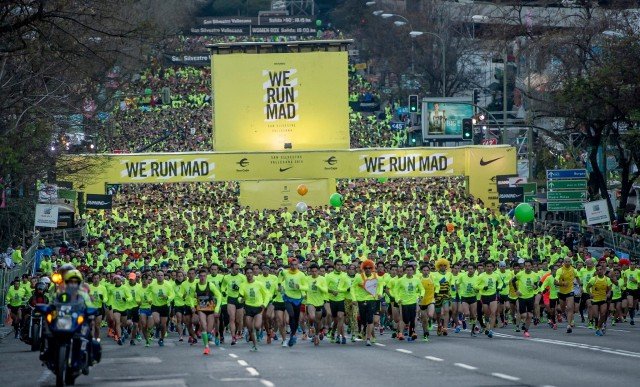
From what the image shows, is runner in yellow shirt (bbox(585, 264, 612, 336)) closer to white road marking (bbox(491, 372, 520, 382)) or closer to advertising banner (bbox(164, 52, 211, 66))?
white road marking (bbox(491, 372, 520, 382))

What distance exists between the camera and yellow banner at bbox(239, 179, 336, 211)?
5991 cm

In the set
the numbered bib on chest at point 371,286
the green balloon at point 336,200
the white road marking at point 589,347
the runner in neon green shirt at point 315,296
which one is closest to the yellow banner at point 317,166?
the green balloon at point 336,200

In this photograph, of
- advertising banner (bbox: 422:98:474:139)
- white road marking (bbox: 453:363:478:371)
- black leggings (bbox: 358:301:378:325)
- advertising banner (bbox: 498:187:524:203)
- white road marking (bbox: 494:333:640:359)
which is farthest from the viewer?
advertising banner (bbox: 422:98:474:139)

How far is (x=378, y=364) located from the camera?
22844mm

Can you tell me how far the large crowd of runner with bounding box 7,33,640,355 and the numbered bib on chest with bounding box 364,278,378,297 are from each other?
3cm

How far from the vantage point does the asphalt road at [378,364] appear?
2005 centimetres

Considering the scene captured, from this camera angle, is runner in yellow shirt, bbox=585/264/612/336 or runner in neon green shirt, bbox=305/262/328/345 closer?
runner in neon green shirt, bbox=305/262/328/345

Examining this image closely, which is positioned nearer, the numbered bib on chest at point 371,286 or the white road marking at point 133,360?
the white road marking at point 133,360

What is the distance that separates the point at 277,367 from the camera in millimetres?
22547

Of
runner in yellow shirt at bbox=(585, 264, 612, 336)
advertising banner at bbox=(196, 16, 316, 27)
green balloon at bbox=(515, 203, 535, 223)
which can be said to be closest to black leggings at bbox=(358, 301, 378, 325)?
runner in yellow shirt at bbox=(585, 264, 612, 336)

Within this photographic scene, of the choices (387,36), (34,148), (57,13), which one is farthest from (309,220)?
(387,36)

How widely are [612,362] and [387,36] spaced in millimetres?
99224

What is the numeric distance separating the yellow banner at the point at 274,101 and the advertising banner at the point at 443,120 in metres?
20.8

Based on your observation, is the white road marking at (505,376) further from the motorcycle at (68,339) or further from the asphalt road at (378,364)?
the motorcycle at (68,339)
